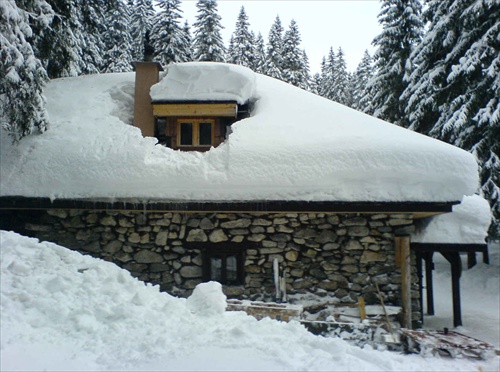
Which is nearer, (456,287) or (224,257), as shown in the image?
(224,257)

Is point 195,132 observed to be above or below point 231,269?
above

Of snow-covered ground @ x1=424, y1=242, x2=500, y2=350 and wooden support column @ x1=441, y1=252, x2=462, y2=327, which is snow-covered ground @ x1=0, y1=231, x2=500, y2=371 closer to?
wooden support column @ x1=441, y1=252, x2=462, y2=327

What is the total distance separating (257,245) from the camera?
811 cm

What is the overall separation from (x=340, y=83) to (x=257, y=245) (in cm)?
3568

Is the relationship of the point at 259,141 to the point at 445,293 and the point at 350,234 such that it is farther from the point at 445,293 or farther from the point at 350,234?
the point at 445,293

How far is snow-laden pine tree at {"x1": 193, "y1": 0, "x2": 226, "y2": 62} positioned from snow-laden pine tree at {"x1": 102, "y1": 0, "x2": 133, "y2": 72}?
4.69 meters

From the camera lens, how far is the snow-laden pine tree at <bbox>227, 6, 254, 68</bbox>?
32750 millimetres

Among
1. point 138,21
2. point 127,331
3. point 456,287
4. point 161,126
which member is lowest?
point 456,287

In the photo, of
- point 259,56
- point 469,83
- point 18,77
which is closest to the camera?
point 18,77

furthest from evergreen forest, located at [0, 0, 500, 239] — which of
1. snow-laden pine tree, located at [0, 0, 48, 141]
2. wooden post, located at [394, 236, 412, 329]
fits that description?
wooden post, located at [394, 236, 412, 329]

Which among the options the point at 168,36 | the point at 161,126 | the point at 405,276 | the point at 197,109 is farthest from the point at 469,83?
the point at 168,36

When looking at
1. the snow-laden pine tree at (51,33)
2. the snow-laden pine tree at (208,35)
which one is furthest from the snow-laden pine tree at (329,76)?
the snow-laden pine tree at (51,33)

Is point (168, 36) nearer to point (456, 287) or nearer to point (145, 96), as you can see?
point (145, 96)

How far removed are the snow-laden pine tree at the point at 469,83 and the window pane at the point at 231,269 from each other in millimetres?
8941
